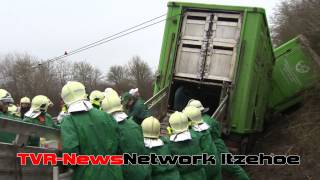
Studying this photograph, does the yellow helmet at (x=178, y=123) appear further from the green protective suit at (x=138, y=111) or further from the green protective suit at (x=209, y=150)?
the green protective suit at (x=138, y=111)

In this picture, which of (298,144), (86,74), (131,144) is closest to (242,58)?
(298,144)

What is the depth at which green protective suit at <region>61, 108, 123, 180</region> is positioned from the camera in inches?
161

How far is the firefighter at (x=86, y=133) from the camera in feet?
13.5

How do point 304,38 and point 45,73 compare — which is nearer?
point 304,38

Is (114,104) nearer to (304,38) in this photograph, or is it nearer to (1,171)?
(1,171)

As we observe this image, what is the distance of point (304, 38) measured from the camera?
13.1 meters

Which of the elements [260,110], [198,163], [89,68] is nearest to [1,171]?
[198,163]

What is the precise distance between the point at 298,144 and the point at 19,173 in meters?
7.60

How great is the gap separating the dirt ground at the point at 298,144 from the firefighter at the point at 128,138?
14.9ft

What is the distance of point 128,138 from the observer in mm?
4656

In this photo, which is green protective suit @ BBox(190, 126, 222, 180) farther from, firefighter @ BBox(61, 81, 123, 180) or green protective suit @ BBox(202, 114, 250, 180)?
firefighter @ BBox(61, 81, 123, 180)

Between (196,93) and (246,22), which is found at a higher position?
(246,22)

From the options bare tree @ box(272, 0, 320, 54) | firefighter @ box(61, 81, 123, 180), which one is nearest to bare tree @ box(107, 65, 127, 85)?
bare tree @ box(272, 0, 320, 54)

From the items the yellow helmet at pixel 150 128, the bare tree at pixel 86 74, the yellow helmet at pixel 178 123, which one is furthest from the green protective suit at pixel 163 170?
the bare tree at pixel 86 74
